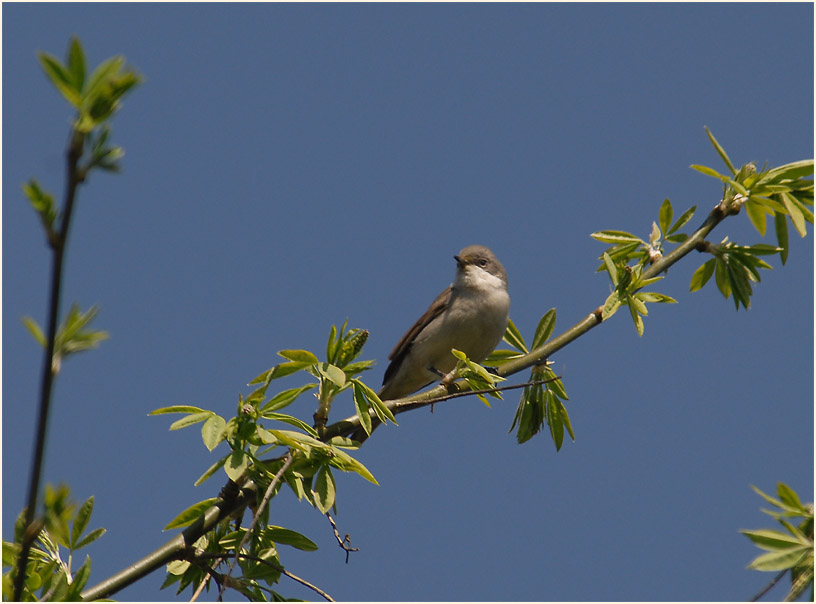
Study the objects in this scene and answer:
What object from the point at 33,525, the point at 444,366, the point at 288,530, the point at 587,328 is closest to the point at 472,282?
the point at 444,366

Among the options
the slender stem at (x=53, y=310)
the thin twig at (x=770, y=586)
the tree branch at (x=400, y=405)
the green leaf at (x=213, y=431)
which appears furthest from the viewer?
the green leaf at (x=213, y=431)

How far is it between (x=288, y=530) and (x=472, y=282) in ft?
17.3

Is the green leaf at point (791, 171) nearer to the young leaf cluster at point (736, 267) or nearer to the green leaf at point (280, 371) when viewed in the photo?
the young leaf cluster at point (736, 267)

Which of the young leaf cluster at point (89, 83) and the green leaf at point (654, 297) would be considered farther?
the green leaf at point (654, 297)

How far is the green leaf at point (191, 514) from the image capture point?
4.32m

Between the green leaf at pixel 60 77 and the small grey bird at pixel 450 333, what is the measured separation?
7089mm

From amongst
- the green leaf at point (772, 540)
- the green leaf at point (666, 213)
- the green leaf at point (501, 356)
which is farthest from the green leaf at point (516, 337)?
the green leaf at point (772, 540)

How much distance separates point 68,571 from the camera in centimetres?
414

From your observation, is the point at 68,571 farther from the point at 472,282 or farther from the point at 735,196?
the point at 472,282

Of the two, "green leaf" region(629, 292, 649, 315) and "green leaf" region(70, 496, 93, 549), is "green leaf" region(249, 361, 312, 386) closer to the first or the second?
"green leaf" region(70, 496, 93, 549)

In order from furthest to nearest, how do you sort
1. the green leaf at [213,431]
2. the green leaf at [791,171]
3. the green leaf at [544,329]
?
the green leaf at [544,329] → the green leaf at [791,171] → the green leaf at [213,431]

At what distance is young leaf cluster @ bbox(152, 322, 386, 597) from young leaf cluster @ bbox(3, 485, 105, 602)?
1.52ft

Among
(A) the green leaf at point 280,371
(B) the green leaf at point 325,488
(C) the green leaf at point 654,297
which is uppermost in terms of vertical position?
(C) the green leaf at point 654,297

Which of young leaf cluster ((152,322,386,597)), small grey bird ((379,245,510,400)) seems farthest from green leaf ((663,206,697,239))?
small grey bird ((379,245,510,400))
